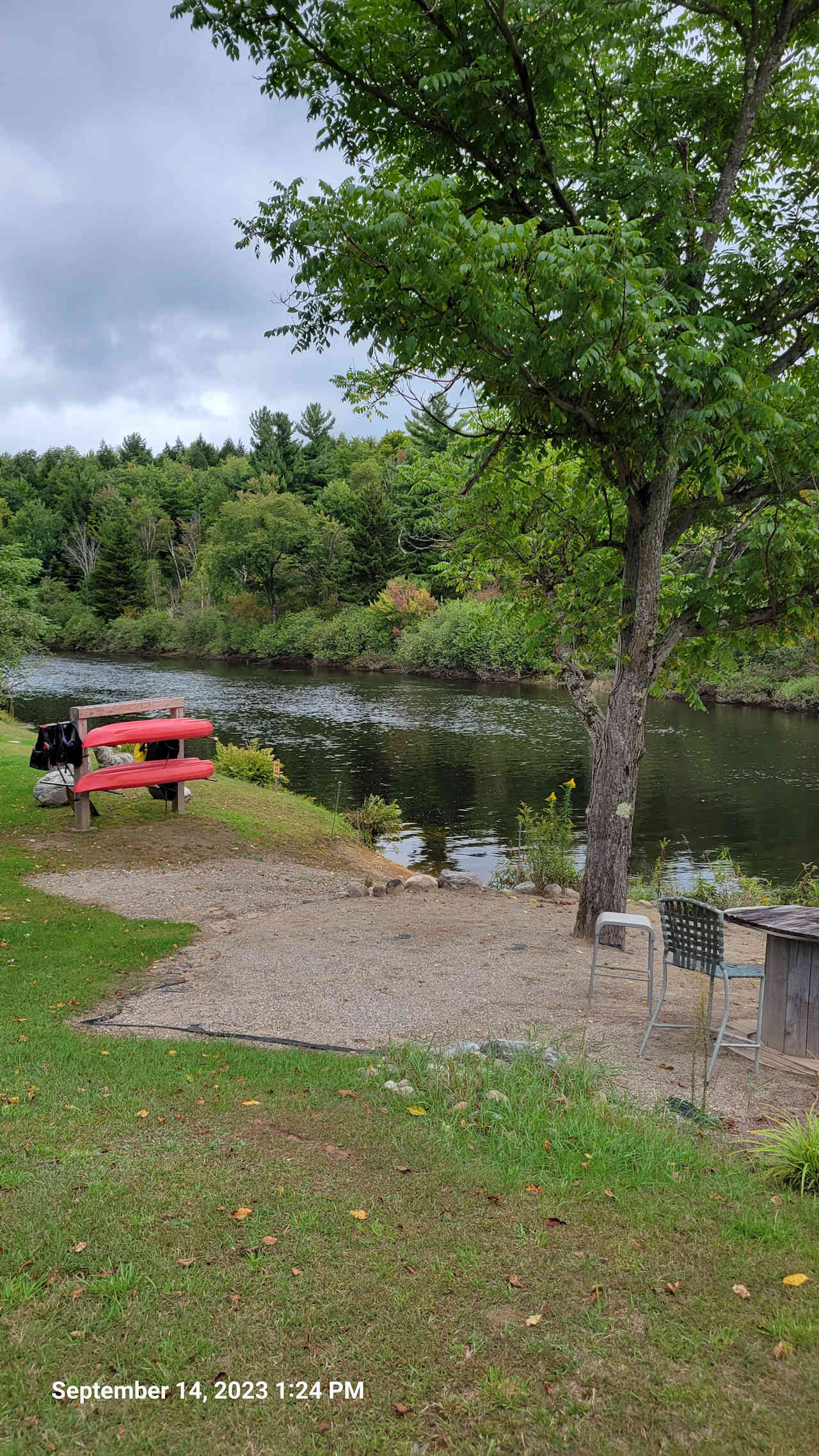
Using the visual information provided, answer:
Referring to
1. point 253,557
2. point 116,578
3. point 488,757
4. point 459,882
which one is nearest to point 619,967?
point 459,882

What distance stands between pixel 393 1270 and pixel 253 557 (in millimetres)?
69525

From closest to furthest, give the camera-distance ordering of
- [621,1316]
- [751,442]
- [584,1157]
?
[621,1316]
[584,1157]
[751,442]

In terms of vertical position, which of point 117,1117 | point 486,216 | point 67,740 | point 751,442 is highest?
point 486,216

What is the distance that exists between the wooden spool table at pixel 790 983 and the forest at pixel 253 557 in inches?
1644

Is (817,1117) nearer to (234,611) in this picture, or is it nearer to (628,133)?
(628,133)

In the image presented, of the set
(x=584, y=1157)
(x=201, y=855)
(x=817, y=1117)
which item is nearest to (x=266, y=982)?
(x=584, y=1157)

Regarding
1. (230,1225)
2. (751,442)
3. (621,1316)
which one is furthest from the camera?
(751,442)

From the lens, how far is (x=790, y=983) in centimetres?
573

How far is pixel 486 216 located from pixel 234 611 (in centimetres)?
6607

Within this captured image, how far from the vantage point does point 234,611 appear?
237ft

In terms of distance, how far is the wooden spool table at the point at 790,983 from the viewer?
5.62 m

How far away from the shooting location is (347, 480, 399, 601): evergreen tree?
6269 cm

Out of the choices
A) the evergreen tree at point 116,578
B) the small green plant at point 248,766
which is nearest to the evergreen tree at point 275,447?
the evergreen tree at point 116,578

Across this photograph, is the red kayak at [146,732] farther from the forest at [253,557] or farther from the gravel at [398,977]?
the forest at [253,557]
